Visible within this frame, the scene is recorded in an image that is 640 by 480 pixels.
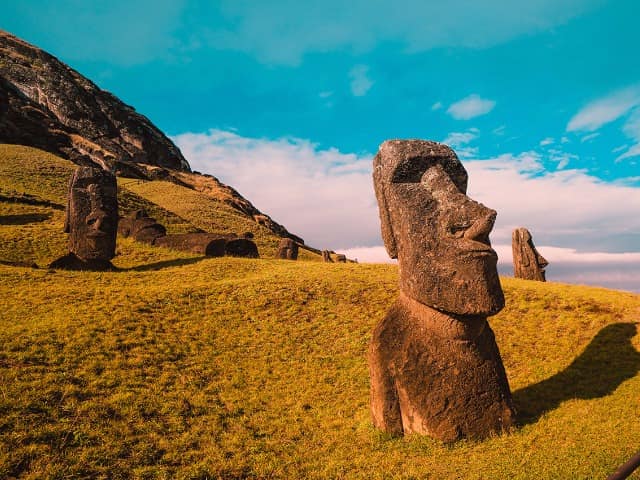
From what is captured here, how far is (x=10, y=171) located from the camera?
36.3 meters

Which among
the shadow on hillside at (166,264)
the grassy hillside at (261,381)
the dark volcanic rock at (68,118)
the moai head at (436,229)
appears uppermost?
the dark volcanic rock at (68,118)

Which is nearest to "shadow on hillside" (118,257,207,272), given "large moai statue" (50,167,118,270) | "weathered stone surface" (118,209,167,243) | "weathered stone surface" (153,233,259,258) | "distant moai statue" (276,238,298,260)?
"large moai statue" (50,167,118,270)

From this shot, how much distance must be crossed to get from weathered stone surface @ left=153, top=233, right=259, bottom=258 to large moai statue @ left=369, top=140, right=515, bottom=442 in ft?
58.6

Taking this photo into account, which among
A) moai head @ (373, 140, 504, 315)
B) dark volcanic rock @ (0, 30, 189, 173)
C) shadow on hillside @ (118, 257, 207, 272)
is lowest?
shadow on hillside @ (118, 257, 207, 272)

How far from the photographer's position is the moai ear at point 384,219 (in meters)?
7.29

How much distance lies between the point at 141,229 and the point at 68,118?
70364 mm

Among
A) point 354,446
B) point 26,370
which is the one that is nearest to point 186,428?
point 354,446

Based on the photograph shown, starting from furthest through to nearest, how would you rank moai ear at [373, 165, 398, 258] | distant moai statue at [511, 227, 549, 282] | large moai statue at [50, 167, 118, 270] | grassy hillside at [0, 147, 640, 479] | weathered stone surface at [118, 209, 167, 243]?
weathered stone surface at [118, 209, 167, 243], distant moai statue at [511, 227, 549, 282], large moai statue at [50, 167, 118, 270], moai ear at [373, 165, 398, 258], grassy hillside at [0, 147, 640, 479]

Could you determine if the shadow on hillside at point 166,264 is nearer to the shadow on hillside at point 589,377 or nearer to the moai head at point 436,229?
the moai head at point 436,229

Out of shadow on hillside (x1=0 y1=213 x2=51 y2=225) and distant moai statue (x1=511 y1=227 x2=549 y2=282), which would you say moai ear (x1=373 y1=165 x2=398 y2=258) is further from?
shadow on hillside (x1=0 y1=213 x2=51 y2=225)

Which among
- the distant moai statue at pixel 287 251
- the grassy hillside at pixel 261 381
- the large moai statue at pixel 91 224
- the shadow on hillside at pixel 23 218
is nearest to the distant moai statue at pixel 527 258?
the grassy hillside at pixel 261 381

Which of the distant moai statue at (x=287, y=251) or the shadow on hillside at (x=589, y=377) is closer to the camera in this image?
the shadow on hillside at (x=589, y=377)

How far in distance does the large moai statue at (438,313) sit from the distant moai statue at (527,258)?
46.8 feet

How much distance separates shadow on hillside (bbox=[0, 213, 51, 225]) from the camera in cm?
2437
